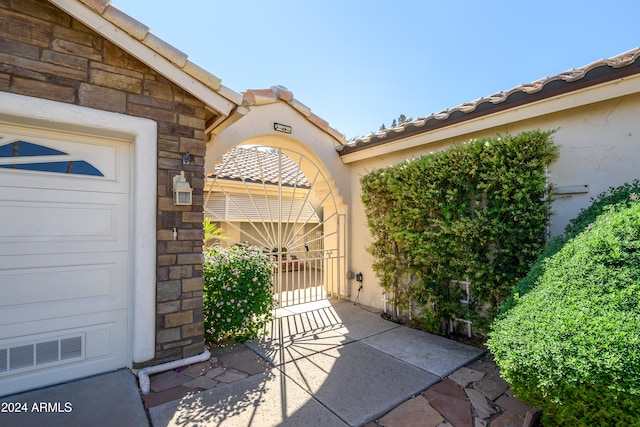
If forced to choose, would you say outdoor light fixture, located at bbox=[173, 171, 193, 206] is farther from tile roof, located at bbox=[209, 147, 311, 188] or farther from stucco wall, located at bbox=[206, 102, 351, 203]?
tile roof, located at bbox=[209, 147, 311, 188]

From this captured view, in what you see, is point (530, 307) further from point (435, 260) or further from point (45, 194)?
point (45, 194)

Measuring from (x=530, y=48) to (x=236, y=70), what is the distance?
31.9 ft

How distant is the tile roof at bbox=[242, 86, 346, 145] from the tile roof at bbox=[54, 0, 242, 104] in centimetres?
145

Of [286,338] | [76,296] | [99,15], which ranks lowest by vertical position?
[286,338]

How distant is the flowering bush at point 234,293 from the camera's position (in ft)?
16.6

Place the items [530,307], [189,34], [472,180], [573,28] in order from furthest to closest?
[189,34] < [573,28] < [472,180] < [530,307]

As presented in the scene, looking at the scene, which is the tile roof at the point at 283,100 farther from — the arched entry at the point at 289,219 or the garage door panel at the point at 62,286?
the garage door panel at the point at 62,286

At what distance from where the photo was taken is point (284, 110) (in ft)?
23.6

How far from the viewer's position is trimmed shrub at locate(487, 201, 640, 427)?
2170 millimetres

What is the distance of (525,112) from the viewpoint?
5.01m

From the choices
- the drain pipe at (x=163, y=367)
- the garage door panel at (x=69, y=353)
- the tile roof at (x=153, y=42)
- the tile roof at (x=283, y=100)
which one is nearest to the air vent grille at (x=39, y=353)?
the garage door panel at (x=69, y=353)

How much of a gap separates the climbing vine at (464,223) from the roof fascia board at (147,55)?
3.99 metres

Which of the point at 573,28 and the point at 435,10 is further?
the point at 435,10

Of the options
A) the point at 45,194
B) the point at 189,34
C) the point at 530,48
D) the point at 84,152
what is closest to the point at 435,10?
the point at 530,48
